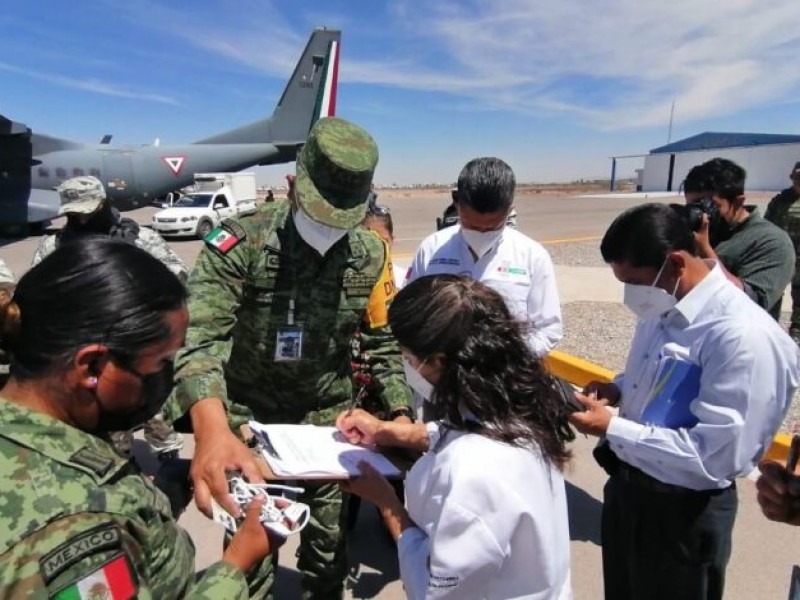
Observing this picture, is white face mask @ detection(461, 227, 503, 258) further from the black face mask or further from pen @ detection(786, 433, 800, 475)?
the black face mask

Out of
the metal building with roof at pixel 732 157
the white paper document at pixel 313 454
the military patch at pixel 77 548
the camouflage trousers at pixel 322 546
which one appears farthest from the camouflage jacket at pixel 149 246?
the metal building with roof at pixel 732 157

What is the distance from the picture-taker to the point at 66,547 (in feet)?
2.72

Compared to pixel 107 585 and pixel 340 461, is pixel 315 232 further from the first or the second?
pixel 107 585

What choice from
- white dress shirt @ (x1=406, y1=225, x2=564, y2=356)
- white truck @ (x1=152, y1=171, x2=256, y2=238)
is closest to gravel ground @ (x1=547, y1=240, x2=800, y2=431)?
white dress shirt @ (x1=406, y1=225, x2=564, y2=356)

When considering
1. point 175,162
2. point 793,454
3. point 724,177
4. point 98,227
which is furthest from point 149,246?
point 175,162

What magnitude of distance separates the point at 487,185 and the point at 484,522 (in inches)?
78.2

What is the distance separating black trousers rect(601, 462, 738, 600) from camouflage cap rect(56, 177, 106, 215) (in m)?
3.62

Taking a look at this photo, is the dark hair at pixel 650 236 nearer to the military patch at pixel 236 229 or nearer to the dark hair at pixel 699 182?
the military patch at pixel 236 229

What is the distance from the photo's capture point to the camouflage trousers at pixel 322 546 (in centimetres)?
212

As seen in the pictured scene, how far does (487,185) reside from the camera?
285 centimetres

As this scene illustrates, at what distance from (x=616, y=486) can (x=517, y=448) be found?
1018mm

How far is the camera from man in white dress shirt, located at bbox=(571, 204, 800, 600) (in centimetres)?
165

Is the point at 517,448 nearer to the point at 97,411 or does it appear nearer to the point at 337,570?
the point at 97,411

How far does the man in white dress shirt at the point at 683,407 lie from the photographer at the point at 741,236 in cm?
174
